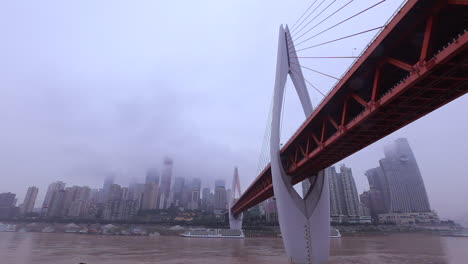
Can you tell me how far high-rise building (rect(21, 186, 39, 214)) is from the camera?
442ft

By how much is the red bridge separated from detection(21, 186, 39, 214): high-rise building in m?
177

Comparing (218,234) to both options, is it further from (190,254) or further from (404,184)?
(404,184)

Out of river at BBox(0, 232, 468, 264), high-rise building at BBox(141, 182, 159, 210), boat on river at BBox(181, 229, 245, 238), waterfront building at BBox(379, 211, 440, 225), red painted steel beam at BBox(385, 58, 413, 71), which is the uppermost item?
high-rise building at BBox(141, 182, 159, 210)

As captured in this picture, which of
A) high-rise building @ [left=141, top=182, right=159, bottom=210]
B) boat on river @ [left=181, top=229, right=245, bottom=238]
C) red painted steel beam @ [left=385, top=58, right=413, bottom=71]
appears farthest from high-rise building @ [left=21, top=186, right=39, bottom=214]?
red painted steel beam @ [left=385, top=58, right=413, bottom=71]

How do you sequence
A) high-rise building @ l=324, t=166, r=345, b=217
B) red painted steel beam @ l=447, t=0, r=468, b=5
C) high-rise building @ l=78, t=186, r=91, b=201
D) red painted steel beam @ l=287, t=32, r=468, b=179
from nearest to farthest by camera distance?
red painted steel beam @ l=447, t=0, r=468, b=5 < red painted steel beam @ l=287, t=32, r=468, b=179 < high-rise building @ l=324, t=166, r=345, b=217 < high-rise building @ l=78, t=186, r=91, b=201

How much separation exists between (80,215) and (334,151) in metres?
151

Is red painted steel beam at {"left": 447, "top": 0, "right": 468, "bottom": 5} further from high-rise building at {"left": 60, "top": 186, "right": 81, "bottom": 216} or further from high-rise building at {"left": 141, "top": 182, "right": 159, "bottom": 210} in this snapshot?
high-rise building at {"left": 60, "top": 186, "right": 81, "bottom": 216}

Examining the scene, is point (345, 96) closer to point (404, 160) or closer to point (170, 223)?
point (170, 223)

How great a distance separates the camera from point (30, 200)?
13825cm

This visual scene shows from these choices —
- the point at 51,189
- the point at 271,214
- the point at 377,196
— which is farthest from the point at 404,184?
the point at 51,189

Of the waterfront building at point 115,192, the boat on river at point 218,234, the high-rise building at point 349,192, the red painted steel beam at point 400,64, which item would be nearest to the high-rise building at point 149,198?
the waterfront building at point 115,192

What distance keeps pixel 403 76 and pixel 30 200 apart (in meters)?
185

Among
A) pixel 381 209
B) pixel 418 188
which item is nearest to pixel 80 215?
pixel 381 209

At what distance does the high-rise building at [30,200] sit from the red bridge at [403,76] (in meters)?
177
